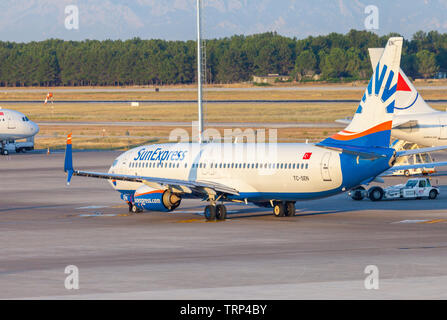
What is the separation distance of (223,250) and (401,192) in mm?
25185

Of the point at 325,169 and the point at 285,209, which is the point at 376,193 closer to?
the point at 285,209

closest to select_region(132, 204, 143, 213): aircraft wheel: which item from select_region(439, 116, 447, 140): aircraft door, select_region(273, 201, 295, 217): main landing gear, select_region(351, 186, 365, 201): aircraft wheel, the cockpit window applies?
select_region(273, 201, 295, 217): main landing gear

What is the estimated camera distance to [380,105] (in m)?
45.5

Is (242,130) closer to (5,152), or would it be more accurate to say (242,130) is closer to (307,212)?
(5,152)

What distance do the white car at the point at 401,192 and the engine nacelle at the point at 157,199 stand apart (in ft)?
50.7

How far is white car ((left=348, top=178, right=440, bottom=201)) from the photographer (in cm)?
5928

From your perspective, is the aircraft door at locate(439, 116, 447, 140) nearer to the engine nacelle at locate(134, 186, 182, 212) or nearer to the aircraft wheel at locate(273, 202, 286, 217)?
the aircraft wheel at locate(273, 202, 286, 217)

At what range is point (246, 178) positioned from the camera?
160 feet

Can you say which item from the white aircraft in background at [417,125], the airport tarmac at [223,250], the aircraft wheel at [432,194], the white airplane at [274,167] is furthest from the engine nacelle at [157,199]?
the white aircraft in background at [417,125]

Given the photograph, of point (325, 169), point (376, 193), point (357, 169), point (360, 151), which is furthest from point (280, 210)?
point (376, 193)

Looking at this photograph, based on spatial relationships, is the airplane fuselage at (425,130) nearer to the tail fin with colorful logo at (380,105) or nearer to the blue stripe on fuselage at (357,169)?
the tail fin with colorful logo at (380,105)

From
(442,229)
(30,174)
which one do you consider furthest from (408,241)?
(30,174)

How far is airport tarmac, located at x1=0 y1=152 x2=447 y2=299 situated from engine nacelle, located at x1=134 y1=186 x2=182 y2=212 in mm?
930
